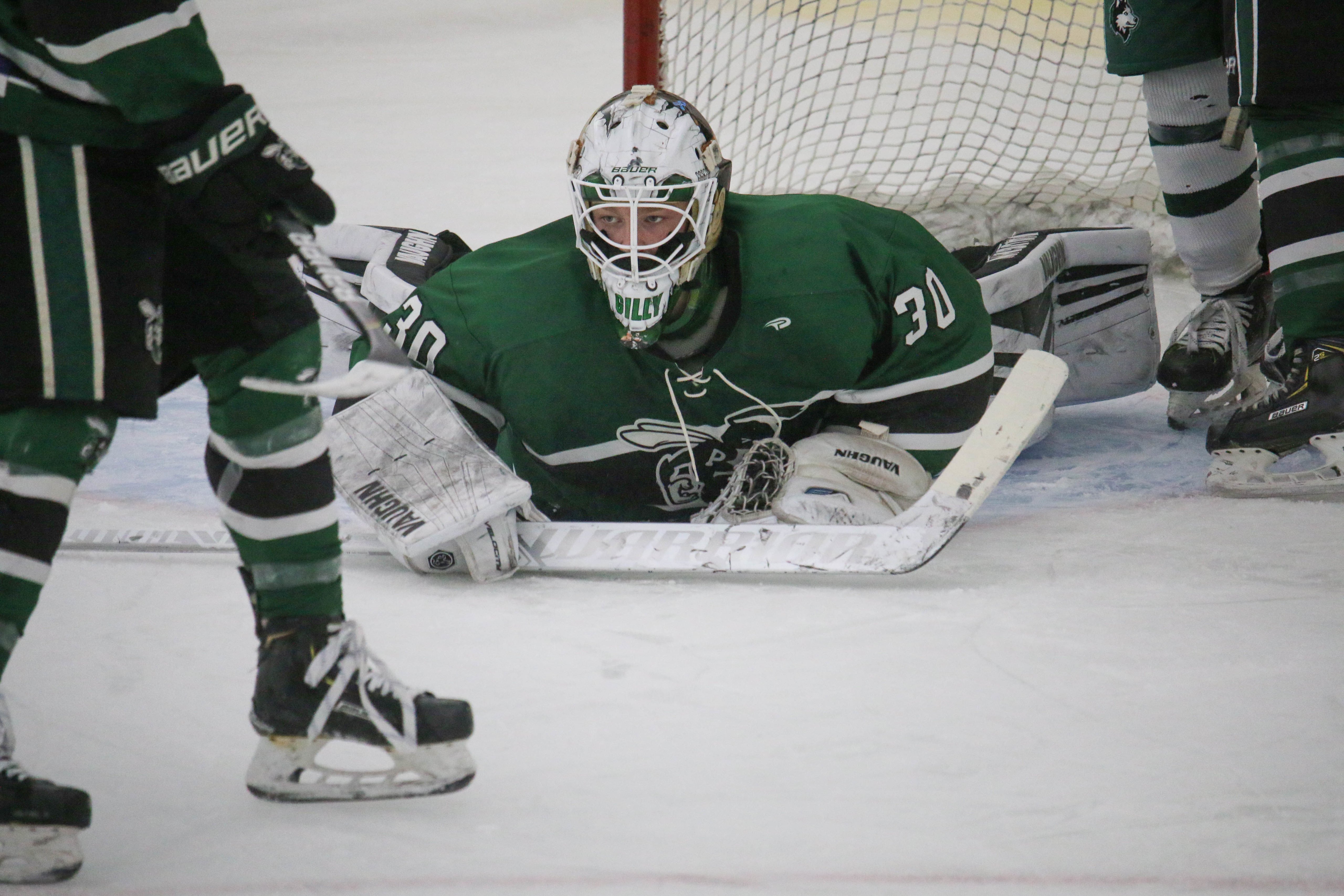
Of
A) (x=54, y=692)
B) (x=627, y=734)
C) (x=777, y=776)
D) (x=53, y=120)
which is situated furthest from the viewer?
(x=54, y=692)

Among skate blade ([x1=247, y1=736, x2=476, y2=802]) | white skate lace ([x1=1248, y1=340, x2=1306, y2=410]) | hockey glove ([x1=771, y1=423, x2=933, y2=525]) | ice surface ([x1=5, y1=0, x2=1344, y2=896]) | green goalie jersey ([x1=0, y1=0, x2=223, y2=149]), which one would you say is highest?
green goalie jersey ([x1=0, y1=0, x2=223, y2=149])

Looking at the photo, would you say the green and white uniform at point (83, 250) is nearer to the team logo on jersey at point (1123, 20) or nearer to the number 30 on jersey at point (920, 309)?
the number 30 on jersey at point (920, 309)

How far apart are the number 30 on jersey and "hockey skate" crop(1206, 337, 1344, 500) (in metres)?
0.64

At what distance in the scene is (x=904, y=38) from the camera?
23.3ft

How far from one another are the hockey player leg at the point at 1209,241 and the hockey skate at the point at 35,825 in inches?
95.3

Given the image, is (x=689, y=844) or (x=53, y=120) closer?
(x=53, y=120)

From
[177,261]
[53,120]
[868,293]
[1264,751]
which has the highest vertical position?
[53,120]

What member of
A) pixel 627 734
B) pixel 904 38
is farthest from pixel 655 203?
pixel 904 38

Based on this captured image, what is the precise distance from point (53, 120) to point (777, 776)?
0.94 m

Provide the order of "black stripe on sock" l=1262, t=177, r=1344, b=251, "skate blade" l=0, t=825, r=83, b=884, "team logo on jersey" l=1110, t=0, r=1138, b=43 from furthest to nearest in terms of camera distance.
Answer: "team logo on jersey" l=1110, t=0, r=1138, b=43
"black stripe on sock" l=1262, t=177, r=1344, b=251
"skate blade" l=0, t=825, r=83, b=884

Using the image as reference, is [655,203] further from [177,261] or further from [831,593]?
[177,261]

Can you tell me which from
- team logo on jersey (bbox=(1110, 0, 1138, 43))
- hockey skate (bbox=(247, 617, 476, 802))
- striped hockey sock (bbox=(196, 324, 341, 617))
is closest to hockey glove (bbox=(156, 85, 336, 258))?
striped hockey sock (bbox=(196, 324, 341, 617))

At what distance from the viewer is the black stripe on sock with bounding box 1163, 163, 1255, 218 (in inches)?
122

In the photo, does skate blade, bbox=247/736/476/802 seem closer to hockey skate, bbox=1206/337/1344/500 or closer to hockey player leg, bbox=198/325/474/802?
hockey player leg, bbox=198/325/474/802
